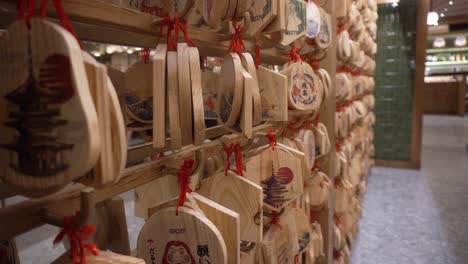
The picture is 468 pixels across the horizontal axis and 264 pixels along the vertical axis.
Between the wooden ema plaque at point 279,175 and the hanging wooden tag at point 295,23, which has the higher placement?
the hanging wooden tag at point 295,23

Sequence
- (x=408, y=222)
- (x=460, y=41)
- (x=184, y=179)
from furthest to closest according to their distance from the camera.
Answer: (x=460, y=41) → (x=408, y=222) → (x=184, y=179)

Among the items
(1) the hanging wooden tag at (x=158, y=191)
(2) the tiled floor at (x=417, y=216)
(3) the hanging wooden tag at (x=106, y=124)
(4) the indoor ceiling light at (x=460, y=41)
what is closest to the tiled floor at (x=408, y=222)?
(2) the tiled floor at (x=417, y=216)

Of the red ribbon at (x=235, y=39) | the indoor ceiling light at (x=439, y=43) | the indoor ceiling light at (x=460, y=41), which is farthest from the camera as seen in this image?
the indoor ceiling light at (x=439, y=43)

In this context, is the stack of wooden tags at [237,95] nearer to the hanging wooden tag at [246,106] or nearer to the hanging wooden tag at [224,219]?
the hanging wooden tag at [246,106]

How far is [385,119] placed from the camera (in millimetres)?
5605

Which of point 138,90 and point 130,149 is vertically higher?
point 138,90

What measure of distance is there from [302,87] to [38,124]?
3.05ft

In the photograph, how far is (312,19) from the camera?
1430 millimetres

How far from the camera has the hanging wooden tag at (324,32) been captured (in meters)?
1.54

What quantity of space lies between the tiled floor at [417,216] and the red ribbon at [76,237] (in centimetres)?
269

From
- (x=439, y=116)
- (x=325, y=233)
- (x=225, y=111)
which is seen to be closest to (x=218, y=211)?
(x=225, y=111)

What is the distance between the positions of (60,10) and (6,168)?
0.21 meters

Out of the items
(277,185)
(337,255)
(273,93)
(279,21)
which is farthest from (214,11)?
(337,255)

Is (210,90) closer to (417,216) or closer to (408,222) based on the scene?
(408,222)
